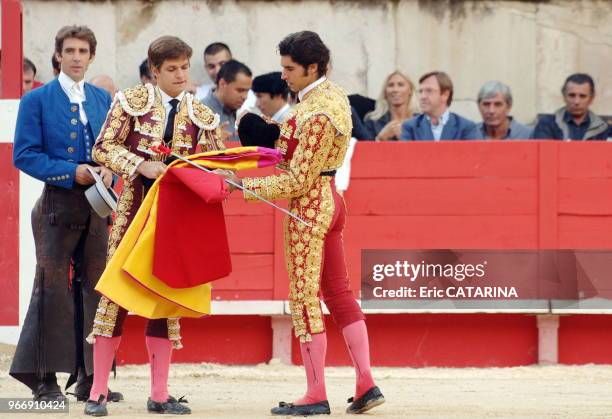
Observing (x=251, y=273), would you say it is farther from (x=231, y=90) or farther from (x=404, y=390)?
(x=404, y=390)

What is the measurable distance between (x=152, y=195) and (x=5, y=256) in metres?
2.42

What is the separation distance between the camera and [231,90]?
891 cm

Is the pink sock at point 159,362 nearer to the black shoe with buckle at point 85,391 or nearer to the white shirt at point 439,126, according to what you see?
the black shoe with buckle at point 85,391

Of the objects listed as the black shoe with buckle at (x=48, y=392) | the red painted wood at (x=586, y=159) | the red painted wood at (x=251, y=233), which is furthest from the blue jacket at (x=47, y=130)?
the red painted wood at (x=586, y=159)

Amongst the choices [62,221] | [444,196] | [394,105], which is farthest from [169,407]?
[394,105]

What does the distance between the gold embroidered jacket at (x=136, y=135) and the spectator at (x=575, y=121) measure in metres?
3.48

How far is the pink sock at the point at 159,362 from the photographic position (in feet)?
21.2

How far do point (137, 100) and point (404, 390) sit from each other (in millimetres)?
2059

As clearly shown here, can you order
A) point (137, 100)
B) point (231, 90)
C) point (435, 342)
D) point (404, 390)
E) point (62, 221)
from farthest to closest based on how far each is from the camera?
point (231, 90) → point (435, 342) → point (404, 390) → point (62, 221) → point (137, 100)

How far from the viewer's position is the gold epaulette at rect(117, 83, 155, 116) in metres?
6.33

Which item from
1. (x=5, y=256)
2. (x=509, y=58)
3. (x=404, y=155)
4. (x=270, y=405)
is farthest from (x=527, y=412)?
(x=509, y=58)

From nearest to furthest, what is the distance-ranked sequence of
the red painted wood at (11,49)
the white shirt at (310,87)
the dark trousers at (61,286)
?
the white shirt at (310,87), the dark trousers at (61,286), the red painted wood at (11,49)

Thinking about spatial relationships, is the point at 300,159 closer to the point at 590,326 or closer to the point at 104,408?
the point at 104,408

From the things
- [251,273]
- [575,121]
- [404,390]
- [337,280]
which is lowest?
[404,390]
